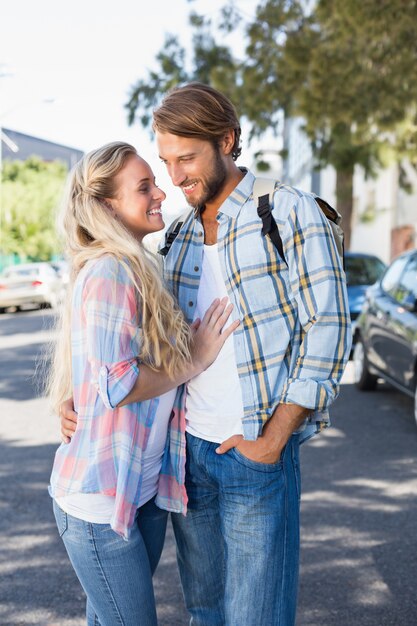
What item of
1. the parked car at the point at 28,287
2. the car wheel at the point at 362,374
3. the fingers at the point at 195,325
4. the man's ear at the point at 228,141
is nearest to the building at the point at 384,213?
the parked car at the point at 28,287

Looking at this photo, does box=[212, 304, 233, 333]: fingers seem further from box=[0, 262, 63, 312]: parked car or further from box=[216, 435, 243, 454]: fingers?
box=[0, 262, 63, 312]: parked car

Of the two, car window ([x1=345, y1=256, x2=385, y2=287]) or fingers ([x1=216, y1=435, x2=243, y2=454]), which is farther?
car window ([x1=345, y1=256, x2=385, y2=287])

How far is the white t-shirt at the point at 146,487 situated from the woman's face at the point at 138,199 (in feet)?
1.66

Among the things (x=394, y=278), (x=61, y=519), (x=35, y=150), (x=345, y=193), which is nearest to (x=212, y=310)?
(x=61, y=519)

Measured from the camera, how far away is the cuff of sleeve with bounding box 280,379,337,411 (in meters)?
2.24

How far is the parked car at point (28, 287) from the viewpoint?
24703mm

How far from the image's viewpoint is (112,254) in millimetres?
2305

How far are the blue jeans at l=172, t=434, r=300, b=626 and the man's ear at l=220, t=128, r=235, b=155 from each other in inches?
34.6

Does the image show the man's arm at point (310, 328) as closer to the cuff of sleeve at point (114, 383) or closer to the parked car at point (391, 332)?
the cuff of sleeve at point (114, 383)

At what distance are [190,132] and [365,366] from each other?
7315 millimetres

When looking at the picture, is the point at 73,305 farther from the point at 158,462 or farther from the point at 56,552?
the point at 56,552

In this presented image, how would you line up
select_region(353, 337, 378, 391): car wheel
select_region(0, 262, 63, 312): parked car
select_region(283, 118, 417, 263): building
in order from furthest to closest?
1. select_region(0, 262, 63, 312): parked car
2. select_region(283, 118, 417, 263): building
3. select_region(353, 337, 378, 391): car wheel

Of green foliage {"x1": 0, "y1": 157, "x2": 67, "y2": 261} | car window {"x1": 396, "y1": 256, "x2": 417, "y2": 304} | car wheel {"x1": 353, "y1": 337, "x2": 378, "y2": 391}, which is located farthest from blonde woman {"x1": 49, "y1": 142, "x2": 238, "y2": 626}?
green foliage {"x1": 0, "y1": 157, "x2": 67, "y2": 261}

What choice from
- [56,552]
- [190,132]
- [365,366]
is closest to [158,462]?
[190,132]
